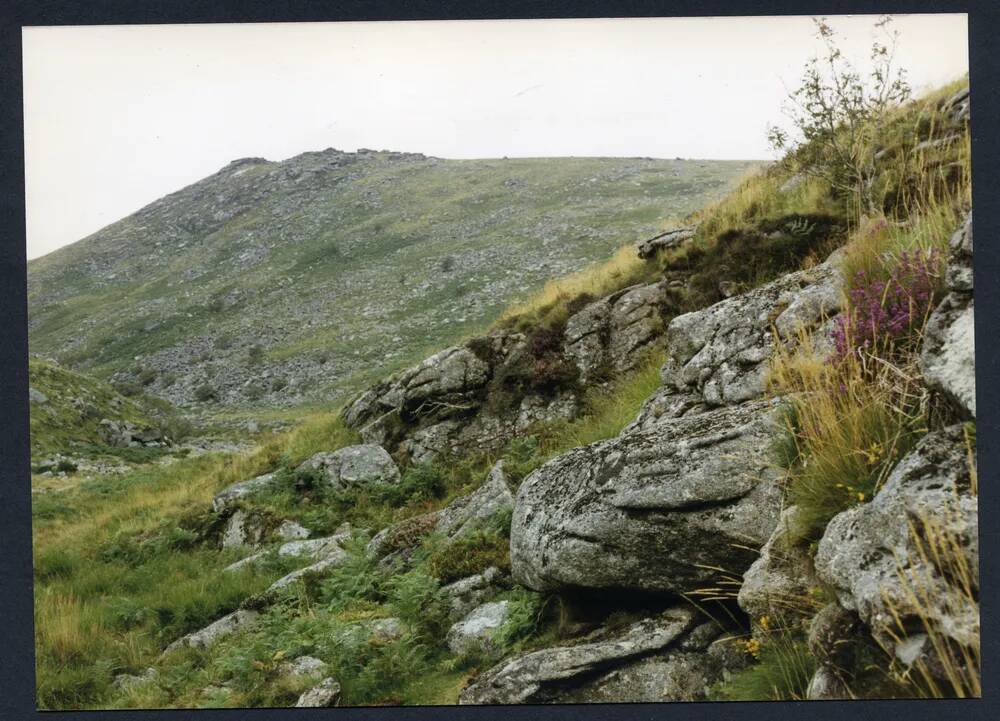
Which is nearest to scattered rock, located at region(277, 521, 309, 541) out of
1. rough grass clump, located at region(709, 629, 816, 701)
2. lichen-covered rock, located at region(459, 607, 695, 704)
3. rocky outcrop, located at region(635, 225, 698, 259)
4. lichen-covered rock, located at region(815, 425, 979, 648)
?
lichen-covered rock, located at region(459, 607, 695, 704)

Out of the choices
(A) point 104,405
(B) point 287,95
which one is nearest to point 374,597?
(B) point 287,95

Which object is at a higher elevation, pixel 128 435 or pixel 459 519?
pixel 459 519

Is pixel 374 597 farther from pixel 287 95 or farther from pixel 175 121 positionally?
pixel 175 121

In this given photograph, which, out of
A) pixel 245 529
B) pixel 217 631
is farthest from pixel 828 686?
pixel 245 529

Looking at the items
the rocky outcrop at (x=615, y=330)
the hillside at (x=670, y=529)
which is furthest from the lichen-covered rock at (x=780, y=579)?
the rocky outcrop at (x=615, y=330)

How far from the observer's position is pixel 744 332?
239 inches

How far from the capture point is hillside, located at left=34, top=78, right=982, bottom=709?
3.86 m

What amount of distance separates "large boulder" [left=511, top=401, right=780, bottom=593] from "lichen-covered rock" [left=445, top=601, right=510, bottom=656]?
0.49 m

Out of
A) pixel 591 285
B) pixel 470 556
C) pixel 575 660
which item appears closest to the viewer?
pixel 575 660

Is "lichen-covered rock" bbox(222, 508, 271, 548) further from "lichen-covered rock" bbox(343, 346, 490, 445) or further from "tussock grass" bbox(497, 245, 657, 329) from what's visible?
"tussock grass" bbox(497, 245, 657, 329)

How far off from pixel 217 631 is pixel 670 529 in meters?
5.10

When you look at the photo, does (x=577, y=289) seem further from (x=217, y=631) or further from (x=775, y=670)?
(x=775, y=670)

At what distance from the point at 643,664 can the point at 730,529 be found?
1144mm

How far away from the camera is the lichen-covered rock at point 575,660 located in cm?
468
